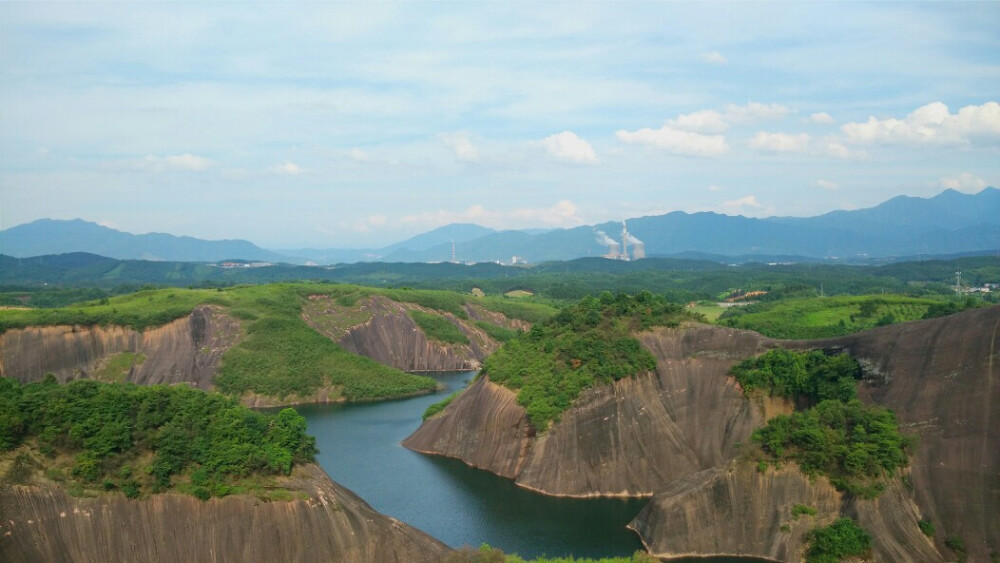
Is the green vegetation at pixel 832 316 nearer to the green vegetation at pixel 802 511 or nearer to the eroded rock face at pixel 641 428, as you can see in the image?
the eroded rock face at pixel 641 428

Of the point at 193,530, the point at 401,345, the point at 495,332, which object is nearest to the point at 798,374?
the point at 193,530

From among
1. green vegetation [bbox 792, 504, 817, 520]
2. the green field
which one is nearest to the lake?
green vegetation [bbox 792, 504, 817, 520]

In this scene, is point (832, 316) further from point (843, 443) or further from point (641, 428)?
point (843, 443)

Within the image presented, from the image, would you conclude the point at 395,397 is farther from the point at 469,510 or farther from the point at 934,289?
the point at 934,289

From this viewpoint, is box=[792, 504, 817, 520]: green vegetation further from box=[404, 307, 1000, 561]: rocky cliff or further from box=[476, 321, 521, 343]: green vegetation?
box=[476, 321, 521, 343]: green vegetation

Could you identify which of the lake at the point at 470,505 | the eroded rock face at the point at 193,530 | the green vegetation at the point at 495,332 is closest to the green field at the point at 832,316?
the green vegetation at the point at 495,332

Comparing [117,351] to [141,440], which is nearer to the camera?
[141,440]
